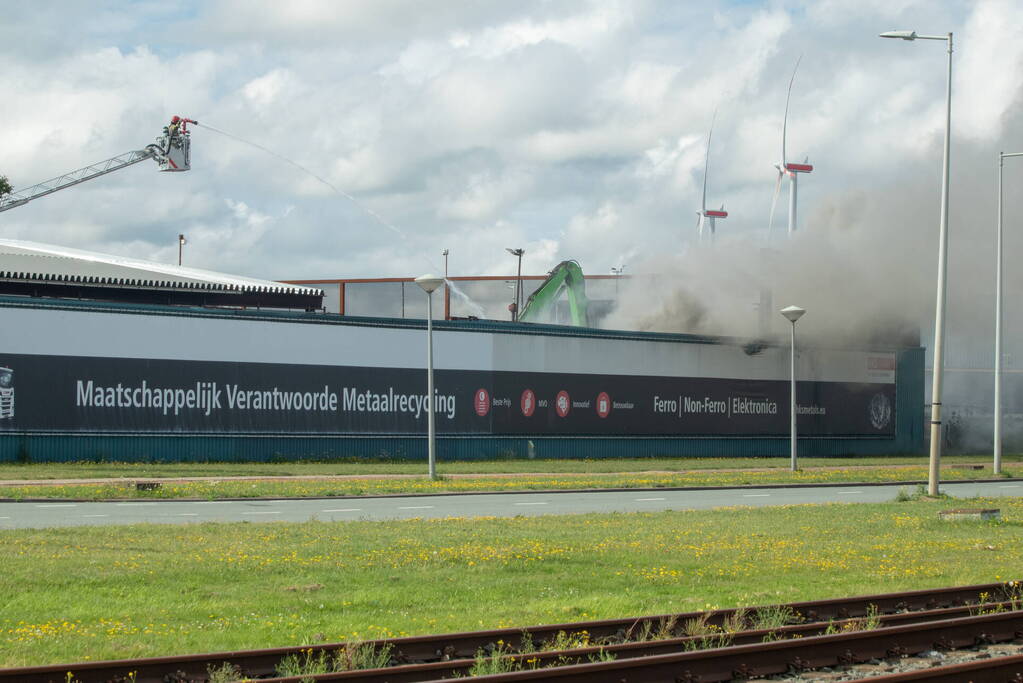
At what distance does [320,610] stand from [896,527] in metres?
12.9

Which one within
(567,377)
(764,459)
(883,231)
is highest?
(883,231)

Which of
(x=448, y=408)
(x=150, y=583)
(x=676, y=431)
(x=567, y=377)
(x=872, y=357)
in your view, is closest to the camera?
(x=150, y=583)

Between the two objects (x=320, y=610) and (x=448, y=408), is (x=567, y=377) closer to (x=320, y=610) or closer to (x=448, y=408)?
(x=448, y=408)

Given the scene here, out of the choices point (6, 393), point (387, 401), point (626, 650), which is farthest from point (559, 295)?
point (626, 650)

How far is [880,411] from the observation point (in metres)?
57.8

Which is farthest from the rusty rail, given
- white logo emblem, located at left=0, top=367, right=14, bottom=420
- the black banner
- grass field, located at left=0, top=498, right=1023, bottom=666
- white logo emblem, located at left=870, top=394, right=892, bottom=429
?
white logo emblem, located at left=870, top=394, right=892, bottom=429

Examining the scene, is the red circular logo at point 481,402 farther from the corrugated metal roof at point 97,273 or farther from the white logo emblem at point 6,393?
the white logo emblem at point 6,393

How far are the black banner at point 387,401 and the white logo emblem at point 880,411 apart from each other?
18 centimetres

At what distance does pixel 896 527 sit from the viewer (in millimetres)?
20766

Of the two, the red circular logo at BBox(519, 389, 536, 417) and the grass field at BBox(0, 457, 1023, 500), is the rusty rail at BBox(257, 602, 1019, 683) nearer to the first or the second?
the grass field at BBox(0, 457, 1023, 500)

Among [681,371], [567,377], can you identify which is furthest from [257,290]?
[681,371]

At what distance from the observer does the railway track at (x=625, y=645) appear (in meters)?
8.65

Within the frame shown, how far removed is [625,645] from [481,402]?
35656 millimetres

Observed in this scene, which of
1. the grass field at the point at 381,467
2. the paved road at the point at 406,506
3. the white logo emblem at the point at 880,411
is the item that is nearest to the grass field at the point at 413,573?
the paved road at the point at 406,506
